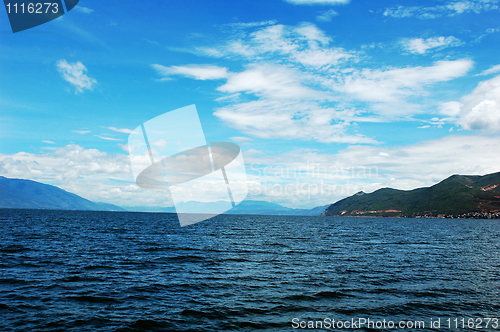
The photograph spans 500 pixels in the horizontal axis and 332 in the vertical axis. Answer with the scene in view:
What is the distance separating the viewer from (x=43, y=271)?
90.7 ft

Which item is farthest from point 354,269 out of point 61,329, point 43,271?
point 43,271

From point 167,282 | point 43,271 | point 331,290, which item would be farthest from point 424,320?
point 43,271

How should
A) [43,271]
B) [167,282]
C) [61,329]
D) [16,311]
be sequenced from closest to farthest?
[61,329]
[16,311]
[167,282]
[43,271]

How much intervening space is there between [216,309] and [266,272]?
38.0 feet

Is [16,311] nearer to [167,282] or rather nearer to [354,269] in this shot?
[167,282]

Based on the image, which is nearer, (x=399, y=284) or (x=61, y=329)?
(x=61, y=329)

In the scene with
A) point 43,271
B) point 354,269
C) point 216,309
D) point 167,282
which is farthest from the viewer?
point 354,269

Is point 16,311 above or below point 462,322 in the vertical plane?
above

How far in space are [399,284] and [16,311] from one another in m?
29.9

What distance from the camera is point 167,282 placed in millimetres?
25609

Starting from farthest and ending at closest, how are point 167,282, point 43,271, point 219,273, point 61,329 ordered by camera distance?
point 219,273
point 43,271
point 167,282
point 61,329

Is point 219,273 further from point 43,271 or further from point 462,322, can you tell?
point 462,322

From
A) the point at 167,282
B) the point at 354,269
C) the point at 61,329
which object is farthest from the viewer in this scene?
the point at 354,269

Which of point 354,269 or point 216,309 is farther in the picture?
point 354,269
